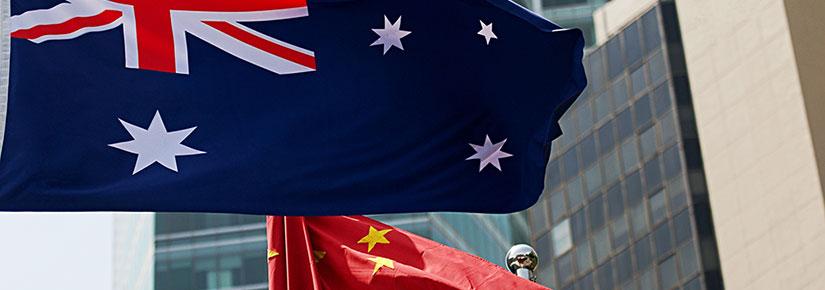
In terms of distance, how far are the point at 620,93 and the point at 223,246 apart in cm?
3538

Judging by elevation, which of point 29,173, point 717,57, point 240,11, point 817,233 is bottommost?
point 29,173

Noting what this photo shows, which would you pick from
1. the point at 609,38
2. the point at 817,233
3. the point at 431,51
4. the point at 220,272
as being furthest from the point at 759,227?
the point at 431,51

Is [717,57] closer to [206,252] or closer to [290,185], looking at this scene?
[206,252]

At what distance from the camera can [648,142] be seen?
80.9 meters

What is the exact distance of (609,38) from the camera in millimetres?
84812

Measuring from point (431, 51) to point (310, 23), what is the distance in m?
0.96

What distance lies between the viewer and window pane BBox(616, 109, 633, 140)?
82.4m

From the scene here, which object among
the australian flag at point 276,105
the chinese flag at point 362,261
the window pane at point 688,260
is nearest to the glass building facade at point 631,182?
the window pane at point 688,260

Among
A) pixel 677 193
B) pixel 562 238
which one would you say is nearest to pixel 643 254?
pixel 677 193

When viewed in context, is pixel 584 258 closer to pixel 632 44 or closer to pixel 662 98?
pixel 662 98

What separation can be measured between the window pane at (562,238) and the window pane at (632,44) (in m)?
7.34

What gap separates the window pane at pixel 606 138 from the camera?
83.3m

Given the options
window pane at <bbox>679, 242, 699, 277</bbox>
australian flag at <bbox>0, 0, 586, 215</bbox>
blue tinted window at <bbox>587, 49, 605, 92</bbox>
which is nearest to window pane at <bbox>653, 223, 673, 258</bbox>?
window pane at <bbox>679, 242, 699, 277</bbox>

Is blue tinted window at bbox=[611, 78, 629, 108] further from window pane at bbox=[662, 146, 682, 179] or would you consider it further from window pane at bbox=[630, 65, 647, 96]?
window pane at bbox=[662, 146, 682, 179]
